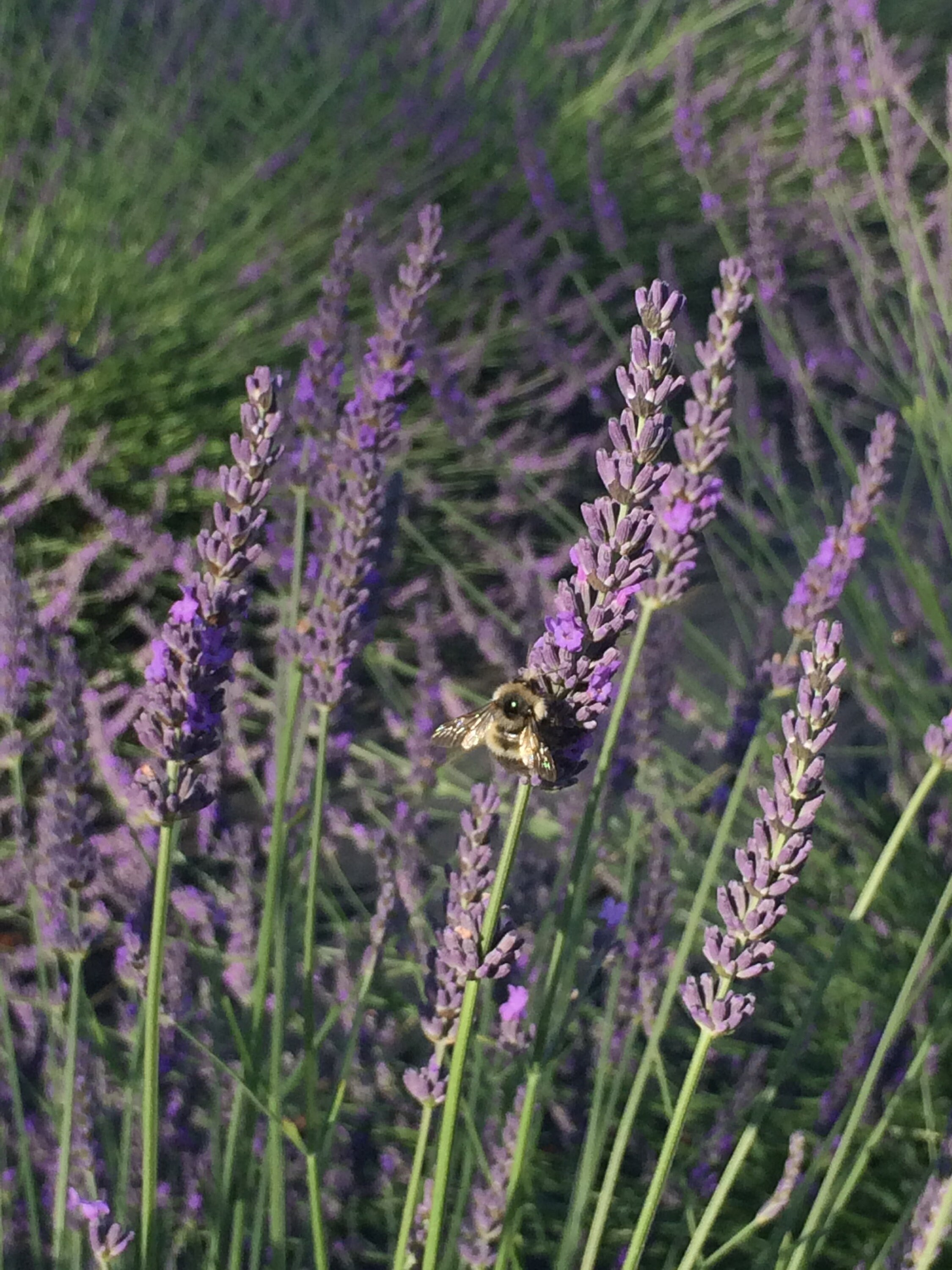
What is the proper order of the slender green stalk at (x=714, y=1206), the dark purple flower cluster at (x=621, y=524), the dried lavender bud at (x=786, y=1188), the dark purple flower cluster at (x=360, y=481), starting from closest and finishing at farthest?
the dark purple flower cluster at (x=621, y=524)
the slender green stalk at (x=714, y=1206)
the dried lavender bud at (x=786, y=1188)
the dark purple flower cluster at (x=360, y=481)

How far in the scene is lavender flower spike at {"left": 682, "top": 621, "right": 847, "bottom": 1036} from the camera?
0.67m

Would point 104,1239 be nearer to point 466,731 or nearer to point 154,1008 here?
point 154,1008

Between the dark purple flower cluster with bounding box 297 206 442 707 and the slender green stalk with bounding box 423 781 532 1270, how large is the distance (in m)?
0.39

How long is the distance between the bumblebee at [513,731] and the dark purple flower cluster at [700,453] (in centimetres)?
21

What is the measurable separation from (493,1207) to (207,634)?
60 centimetres

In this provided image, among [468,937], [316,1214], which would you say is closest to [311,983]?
[316,1214]

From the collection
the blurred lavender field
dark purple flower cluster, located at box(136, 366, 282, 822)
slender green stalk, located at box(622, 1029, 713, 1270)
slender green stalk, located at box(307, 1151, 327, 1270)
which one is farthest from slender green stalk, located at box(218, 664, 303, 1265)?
slender green stalk, located at box(622, 1029, 713, 1270)

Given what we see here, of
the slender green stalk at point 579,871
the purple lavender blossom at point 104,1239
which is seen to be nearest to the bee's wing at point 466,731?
the slender green stalk at point 579,871

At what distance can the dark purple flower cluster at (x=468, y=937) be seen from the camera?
744 mm

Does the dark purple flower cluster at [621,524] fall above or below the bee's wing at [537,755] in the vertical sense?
above

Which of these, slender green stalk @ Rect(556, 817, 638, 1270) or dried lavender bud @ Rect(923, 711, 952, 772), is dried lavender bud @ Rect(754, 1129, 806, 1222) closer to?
slender green stalk @ Rect(556, 817, 638, 1270)

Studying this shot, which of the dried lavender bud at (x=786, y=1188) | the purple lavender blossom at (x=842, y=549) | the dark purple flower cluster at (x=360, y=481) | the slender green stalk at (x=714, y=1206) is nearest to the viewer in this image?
the slender green stalk at (x=714, y=1206)

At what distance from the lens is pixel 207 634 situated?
2.54 ft

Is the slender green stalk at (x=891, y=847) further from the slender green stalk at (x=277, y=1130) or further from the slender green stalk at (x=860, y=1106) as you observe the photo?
the slender green stalk at (x=277, y=1130)
